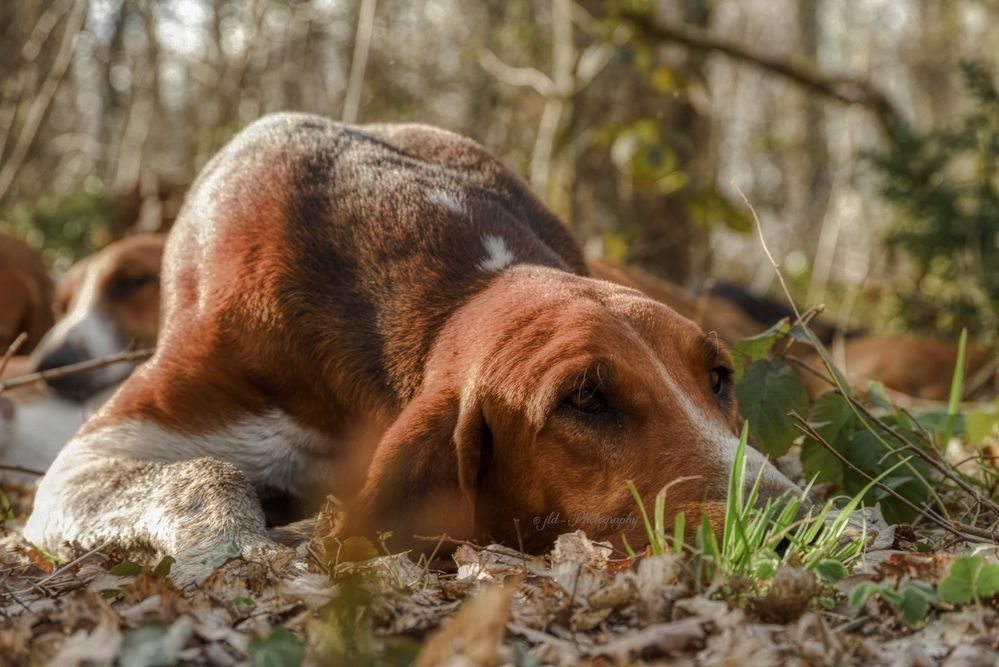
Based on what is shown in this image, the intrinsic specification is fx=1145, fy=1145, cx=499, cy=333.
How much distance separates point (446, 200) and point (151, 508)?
4.88 feet

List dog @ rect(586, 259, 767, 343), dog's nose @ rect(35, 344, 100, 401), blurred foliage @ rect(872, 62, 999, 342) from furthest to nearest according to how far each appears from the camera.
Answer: blurred foliage @ rect(872, 62, 999, 342) < dog's nose @ rect(35, 344, 100, 401) < dog @ rect(586, 259, 767, 343)

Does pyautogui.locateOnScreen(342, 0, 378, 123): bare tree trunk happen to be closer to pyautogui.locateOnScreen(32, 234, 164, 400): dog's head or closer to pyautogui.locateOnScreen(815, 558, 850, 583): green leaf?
pyautogui.locateOnScreen(32, 234, 164, 400): dog's head

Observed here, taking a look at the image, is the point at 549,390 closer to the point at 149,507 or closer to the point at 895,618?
the point at 895,618

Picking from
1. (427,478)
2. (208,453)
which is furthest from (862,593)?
(208,453)

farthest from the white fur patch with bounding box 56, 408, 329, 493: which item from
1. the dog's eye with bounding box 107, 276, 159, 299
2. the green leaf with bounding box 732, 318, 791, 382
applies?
the dog's eye with bounding box 107, 276, 159, 299

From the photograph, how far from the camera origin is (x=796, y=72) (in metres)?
9.62

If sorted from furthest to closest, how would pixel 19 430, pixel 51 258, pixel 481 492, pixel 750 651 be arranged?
pixel 51 258
pixel 19 430
pixel 481 492
pixel 750 651

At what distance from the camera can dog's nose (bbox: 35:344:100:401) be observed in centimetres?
651

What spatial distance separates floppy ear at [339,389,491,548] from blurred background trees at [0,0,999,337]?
4.83 metres

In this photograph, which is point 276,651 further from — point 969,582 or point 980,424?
point 980,424

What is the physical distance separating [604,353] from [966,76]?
6289mm

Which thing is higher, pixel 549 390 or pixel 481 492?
pixel 549 390

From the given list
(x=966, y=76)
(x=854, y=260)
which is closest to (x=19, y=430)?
(x=966, y=76)

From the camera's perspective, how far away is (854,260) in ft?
74.6
